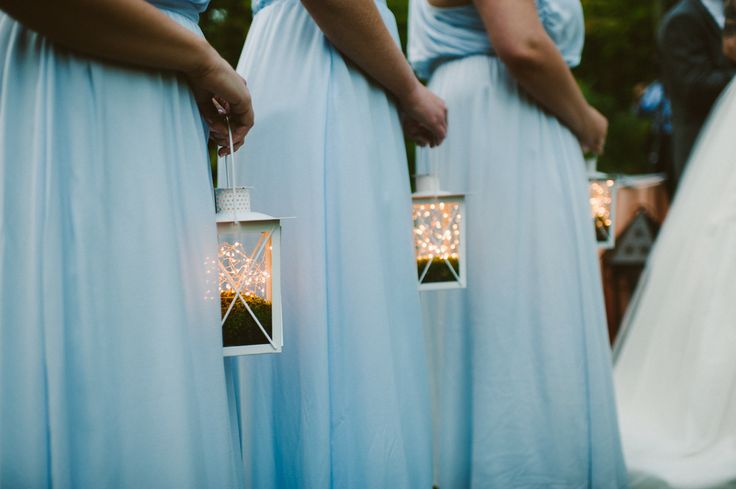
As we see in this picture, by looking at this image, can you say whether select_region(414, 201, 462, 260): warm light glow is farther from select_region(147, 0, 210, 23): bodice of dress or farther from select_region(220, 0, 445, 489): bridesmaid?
select_region(147, 0, 210, 23): bodice of dress

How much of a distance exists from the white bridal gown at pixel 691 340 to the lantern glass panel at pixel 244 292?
6.24ft

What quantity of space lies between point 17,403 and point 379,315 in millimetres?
854

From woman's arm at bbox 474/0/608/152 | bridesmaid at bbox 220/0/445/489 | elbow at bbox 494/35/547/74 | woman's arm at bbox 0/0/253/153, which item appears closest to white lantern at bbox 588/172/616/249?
woman's arm at bbox 474/0/608/152

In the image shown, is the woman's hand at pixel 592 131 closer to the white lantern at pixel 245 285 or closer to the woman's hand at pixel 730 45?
the woman's hand at pixel 730 45

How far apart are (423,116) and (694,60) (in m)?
2.59

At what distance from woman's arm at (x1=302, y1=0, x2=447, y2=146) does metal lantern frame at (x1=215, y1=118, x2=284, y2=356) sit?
1.71 feet

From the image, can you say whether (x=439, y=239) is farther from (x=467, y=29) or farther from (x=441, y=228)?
Answer: (x=467, y=29)

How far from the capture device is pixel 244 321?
1727mm

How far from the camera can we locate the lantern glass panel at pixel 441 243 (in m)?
2.36

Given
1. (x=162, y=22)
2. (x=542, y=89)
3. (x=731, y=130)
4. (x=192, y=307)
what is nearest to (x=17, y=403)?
(x=192, y=307)

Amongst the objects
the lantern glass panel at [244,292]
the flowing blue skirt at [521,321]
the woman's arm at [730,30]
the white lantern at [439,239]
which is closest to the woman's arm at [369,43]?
the white lantern at [439,239]

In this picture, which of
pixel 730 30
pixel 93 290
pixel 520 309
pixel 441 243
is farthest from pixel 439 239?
pixel 730 30

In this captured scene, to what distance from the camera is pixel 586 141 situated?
2949 mm

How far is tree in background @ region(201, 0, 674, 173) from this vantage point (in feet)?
25.0
